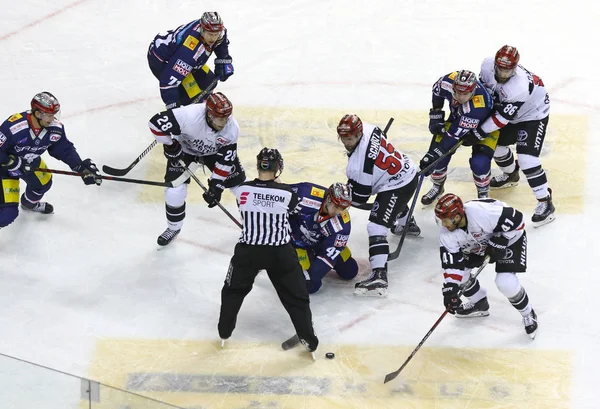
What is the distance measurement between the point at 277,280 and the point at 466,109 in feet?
5.66

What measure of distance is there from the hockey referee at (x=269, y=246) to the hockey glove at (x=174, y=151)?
88 centimetres

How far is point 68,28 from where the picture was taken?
8.95 metres

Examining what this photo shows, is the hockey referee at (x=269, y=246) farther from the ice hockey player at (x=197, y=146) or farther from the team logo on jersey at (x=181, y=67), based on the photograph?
the team logo on jersey at (x=181, y=67)

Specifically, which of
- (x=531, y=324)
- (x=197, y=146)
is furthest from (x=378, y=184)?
(x=531, y=324)

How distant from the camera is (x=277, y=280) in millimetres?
5523

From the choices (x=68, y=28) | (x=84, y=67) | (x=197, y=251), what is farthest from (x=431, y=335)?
(x=68, y=28)

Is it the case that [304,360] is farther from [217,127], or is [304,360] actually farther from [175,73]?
[175,73]

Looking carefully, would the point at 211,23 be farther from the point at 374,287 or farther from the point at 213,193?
the point at 374,287

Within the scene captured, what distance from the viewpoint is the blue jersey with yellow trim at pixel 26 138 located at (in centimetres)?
624

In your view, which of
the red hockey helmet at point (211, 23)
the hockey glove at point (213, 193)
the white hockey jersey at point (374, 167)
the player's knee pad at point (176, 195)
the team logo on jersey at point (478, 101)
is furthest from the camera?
the red hockey helmet at point (211, 23)

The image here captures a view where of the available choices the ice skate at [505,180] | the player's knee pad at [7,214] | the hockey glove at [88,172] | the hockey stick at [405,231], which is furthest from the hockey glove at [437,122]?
the player's knee pad at [7,214]

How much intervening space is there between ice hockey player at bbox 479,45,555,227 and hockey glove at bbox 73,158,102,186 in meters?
2.26

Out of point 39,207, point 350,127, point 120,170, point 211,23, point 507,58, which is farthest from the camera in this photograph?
point 120,170

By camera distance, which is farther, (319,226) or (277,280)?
(319,226)
